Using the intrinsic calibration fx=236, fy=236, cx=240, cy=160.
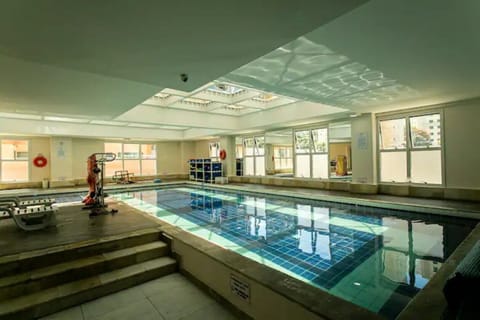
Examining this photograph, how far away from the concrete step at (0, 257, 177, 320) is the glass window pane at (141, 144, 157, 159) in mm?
11455

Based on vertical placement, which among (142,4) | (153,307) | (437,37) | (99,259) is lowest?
(153,307)

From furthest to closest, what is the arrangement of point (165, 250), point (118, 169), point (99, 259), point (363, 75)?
point (118, 169) < point (363, 75) < point (165, 250) < point (99, 259)

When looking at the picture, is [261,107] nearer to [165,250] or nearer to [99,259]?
[165,250]

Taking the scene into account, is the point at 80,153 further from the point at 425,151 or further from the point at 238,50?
the point at 425,151

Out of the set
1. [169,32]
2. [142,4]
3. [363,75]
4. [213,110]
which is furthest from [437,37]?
[213,110]

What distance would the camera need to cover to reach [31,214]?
3.71 meters

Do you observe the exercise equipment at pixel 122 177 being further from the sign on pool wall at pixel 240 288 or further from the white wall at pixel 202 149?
the sign on pool wall at pixel 240 288

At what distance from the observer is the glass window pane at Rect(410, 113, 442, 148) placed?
6066 mm

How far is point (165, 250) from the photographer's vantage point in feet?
10.6

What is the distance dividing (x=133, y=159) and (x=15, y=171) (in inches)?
189

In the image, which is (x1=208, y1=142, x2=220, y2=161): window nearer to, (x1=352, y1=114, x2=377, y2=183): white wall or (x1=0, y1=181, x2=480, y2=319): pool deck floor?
(x1=352, y1=114, x2=377, y2=183): white wall

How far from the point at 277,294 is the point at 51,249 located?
2717 mm

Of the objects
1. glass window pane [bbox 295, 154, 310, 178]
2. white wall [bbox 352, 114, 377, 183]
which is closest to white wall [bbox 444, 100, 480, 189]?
white wall [bbox 352, 114, 377, 183]

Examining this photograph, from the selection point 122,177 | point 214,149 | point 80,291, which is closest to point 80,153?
point 122,177
